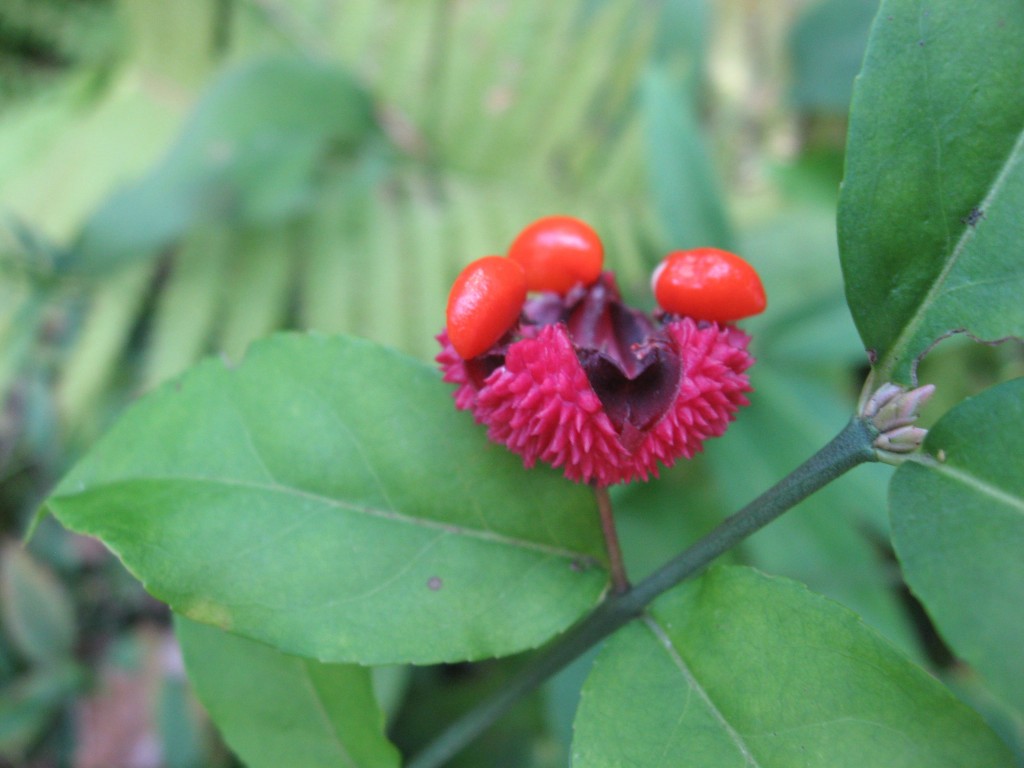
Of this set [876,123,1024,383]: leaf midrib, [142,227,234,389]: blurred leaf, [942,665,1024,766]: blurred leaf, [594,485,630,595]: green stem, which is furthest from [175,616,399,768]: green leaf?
[142,227,234,389]: blurred leaf

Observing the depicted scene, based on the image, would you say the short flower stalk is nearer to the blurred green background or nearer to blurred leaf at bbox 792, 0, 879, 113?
the blurred green background

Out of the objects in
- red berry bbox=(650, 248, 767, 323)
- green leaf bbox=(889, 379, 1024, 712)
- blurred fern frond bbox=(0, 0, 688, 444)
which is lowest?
blurred fern frond bbox=(0, 0, 688, 444)

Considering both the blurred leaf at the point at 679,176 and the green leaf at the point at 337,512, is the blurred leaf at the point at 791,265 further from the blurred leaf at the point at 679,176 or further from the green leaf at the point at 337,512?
the green leaf at the point at 337,512

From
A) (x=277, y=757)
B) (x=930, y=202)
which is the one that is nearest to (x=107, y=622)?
(x=277, y=757)

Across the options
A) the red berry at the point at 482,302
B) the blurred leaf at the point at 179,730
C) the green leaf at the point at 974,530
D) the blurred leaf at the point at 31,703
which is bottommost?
the blurred leaf at the point at 31,703

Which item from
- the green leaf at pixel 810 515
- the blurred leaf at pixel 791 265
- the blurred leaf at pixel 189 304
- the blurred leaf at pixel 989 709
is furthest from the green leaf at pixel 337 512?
the blurred leaf at pixel 189 304

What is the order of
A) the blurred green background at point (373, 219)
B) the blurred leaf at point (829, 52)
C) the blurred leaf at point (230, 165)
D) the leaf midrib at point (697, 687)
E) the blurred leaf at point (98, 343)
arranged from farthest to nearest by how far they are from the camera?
the blurred leaf at point (829, 52)
the blurred leaf at point (98, 343)
the blurred leaf at point (230, 165)
the blurred green background at point (373, 219)
the leaf midrib at point (697, 687)
